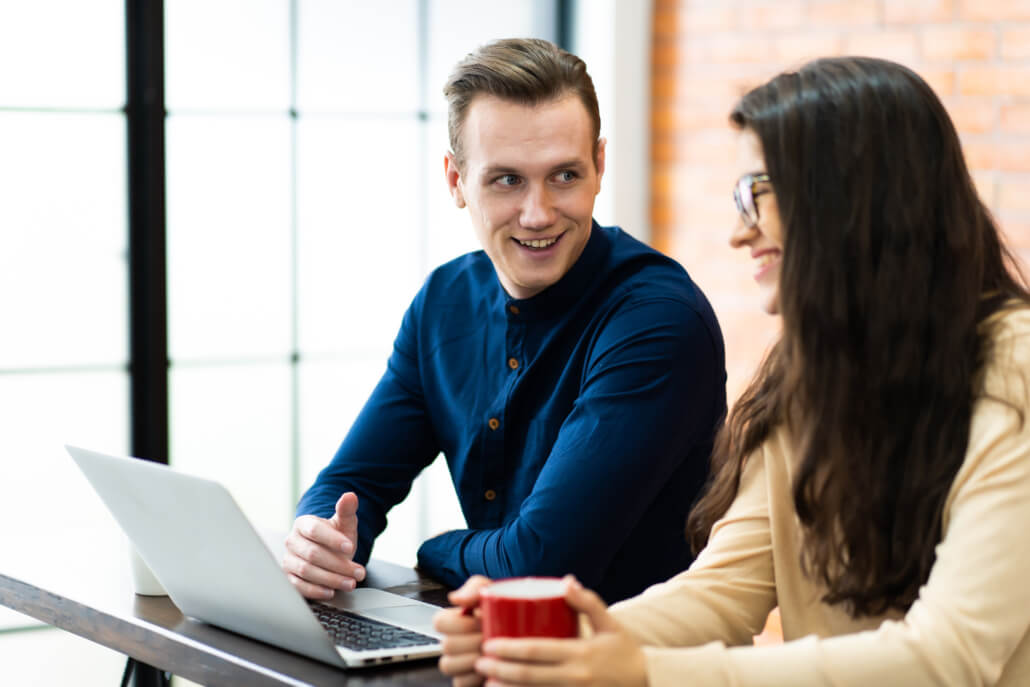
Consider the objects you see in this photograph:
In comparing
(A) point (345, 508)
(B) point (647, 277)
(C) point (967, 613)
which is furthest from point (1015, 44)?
(C) point (967, 613)

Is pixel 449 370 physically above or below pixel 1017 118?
below

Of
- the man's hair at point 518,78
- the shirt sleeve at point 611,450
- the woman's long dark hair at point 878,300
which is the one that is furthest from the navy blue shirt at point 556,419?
the woman's long dark hair at point 878,300

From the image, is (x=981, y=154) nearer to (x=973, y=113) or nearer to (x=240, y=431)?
(x=973, y=113)

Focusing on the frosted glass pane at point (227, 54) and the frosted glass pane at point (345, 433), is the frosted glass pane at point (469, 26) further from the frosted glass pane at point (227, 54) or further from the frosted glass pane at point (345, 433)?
the frosted glass pane at point (345, 433)

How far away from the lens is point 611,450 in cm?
166

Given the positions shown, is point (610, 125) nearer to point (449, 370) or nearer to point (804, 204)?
point (449, 370)

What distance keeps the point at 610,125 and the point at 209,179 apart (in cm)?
115

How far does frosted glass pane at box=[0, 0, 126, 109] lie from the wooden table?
137 cm

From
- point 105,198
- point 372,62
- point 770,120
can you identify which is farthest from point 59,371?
point 770,120

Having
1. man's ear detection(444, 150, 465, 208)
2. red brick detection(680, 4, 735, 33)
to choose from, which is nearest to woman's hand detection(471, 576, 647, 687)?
man's ear detection(444, 150, 465, 208)

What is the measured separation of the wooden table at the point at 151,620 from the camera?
4.14ft

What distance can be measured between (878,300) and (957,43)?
197cm

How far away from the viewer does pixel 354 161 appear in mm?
3428

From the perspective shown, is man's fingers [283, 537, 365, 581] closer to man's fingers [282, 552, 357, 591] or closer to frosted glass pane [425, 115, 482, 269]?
man's fingers [282, 552, 357, 591]
